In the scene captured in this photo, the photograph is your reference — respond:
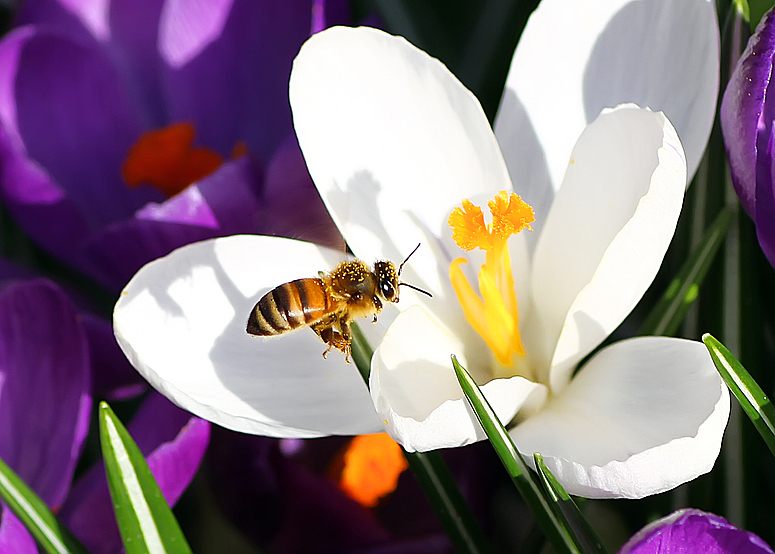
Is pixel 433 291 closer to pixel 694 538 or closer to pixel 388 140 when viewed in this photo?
pixel 388 140

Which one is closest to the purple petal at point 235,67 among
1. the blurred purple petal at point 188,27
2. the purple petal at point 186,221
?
the blurred purple petal at point 188,27

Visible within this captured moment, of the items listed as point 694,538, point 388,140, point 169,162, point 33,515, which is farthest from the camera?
point 169,162

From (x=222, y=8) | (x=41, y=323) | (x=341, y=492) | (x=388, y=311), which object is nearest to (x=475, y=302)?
(x=388, y=311)

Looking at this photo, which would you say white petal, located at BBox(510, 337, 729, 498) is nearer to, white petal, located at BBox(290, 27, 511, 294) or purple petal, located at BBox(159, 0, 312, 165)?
white petal, located at BBox(290, 27, 511, 294)

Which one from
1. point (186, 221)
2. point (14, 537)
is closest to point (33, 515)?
point (14, 537)

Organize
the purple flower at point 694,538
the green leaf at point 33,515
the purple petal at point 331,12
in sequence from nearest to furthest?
the purple flower at point 694,538, the green leaf at point 33,515, the purple petal at point 331,12

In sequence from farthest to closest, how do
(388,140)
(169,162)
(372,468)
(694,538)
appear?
(169,162), (372,468), (388,140), (694,538)

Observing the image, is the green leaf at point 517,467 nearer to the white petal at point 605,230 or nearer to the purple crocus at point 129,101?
the white petal at point 605,230
